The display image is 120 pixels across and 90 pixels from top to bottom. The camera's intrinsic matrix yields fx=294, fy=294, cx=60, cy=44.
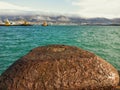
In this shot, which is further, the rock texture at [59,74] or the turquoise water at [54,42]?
the turquoise water at [54,42]

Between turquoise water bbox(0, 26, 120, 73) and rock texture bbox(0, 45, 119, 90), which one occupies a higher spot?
rock texture bbox(0, 45, 119, 90)

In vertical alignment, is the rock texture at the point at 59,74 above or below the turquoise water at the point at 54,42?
above

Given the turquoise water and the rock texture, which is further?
the turquoise water

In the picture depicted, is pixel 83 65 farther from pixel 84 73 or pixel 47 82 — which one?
pixel 47 82

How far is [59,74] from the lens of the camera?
6.85 m

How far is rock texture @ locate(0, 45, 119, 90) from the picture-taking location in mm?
6789

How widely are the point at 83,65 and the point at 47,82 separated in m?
0.96

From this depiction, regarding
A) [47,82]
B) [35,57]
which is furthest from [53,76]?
[35,57]

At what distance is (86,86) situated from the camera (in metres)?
6.94

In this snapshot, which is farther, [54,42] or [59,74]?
[54,42]

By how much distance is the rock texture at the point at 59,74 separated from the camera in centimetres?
679

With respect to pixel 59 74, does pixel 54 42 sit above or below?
below

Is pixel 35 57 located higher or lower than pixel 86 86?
higher

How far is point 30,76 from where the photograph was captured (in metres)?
6.80
